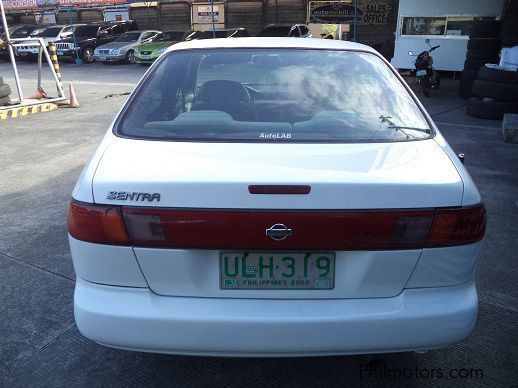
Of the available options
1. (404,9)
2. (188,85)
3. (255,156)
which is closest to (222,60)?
(188,85)

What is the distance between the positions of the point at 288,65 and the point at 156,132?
2.97ft

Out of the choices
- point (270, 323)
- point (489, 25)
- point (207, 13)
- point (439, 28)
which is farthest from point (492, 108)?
point (207, 13)

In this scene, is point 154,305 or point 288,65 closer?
point 154,305

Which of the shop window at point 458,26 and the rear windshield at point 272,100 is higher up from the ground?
the rear windshield at point 272,100

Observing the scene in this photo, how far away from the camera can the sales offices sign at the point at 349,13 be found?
22.1 m

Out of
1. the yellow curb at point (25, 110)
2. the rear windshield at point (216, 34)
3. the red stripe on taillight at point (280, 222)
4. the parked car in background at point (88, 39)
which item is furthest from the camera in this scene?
the parked car in background at point (88, 39)

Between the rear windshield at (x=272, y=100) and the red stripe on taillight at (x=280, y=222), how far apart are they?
551mm

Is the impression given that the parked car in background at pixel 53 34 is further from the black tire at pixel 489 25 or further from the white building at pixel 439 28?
the black tire at pixel 489 25

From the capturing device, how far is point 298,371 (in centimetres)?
248

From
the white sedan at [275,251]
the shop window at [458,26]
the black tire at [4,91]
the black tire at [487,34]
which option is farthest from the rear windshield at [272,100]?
the shop window at [458,26]

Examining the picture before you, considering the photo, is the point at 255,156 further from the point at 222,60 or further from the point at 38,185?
the point at 38,185

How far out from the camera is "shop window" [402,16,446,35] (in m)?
14.2

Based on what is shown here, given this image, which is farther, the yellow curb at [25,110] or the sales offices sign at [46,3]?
the sales offices sign at [46,3]

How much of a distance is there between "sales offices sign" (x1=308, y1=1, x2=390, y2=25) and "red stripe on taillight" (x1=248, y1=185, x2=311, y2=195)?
72.9 ft
